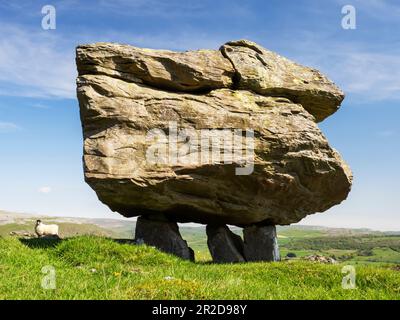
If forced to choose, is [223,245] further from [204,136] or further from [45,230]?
[45,230]

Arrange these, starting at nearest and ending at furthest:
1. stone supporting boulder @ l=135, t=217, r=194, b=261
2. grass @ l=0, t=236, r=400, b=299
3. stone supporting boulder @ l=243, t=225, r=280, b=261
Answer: grass @ l=0, t=236, r=400, b=299 → stone supporting boulder @ l=135, t=217, r=194, b=261 → stone supporting boulder @ l=243, t=225, r=280, b=261

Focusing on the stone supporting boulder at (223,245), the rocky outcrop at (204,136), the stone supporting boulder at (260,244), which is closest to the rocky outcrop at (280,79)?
the rocky outcrop at (204,136)

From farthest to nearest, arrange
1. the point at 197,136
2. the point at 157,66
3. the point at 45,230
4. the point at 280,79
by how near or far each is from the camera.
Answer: the point at 45,230 → the point at 280,79 → the point at 157,66 → the point at 197,136

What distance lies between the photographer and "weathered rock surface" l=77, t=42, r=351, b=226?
22.6 metres

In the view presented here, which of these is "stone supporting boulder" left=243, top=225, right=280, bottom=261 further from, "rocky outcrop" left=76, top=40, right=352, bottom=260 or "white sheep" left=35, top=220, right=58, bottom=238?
"white sheep" left=35, top=220, right=58, bottom=238

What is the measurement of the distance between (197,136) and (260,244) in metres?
7.78

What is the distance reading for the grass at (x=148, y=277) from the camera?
12.6 m

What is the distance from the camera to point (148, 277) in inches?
592

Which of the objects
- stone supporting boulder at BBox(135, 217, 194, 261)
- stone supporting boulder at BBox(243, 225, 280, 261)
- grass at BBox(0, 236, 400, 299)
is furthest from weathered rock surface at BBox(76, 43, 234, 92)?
grass at BBox(0, 236, 400, 299)

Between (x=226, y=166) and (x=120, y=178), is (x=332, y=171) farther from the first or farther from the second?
(x=120, y=178)

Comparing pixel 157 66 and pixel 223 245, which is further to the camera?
pixel 223 245

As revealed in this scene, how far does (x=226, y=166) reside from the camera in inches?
909

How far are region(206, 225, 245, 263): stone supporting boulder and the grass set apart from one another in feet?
16.8

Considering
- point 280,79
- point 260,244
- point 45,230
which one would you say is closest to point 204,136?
point 280,79
